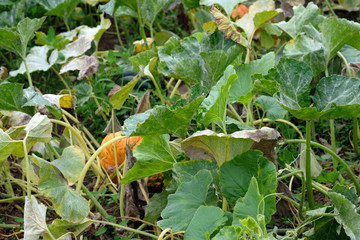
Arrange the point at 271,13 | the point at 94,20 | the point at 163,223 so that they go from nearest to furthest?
the point at 163,223
the point at 271,13
the point at 94,20

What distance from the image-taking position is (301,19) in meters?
1.89

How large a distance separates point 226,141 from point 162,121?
16cm

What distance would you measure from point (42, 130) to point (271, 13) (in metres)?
0.86

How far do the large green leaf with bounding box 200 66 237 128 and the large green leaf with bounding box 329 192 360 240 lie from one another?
0.33 metres

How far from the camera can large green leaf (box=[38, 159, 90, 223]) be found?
4.67 ft

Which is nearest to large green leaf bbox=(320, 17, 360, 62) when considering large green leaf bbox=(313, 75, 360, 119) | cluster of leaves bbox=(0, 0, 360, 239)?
cluster of leaves bbox=(0, 0, 360, 239)

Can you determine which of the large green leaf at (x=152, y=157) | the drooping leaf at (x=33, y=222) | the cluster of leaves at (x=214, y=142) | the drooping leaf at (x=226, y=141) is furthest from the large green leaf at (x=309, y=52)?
the drooping leaf at (x=33, y=222)

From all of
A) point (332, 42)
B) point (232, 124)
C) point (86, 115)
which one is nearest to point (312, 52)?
point (332, 42)

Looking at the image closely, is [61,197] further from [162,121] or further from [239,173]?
[239,173]

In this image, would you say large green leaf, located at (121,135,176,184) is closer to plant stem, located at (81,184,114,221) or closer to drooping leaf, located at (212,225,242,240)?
plant stem, located at (81,184,114,221)

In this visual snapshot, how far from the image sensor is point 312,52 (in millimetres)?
1701

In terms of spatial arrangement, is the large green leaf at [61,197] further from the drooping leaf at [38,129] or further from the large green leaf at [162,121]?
the large green leaf at [162,121]

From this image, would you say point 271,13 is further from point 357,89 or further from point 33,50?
point 33,50

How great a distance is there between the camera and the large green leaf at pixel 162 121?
4.20 feet
